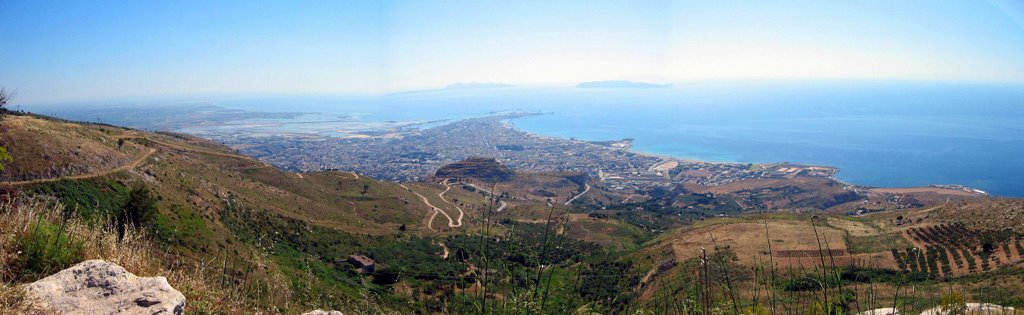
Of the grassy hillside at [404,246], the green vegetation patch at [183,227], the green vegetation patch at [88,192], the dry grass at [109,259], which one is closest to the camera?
the dry grass at [109,259]

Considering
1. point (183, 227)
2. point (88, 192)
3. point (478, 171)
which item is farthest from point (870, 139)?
point (88, 192)

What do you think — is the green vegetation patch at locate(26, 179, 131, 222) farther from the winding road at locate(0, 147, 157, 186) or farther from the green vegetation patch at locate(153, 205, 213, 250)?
the green vegetation patch at locate(153, 205, 213, 250)

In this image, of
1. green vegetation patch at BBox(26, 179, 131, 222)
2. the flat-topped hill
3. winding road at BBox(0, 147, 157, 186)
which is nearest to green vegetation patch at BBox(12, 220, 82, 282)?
green vegetation patch at BBox(26, 179, 131, 222)

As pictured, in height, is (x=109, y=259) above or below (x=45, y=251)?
below

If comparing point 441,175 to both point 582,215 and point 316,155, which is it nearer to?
point 582,215

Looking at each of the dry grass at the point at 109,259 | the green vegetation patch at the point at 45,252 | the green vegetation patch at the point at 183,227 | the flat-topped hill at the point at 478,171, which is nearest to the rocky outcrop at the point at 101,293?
the dry grass at the point at 109,259

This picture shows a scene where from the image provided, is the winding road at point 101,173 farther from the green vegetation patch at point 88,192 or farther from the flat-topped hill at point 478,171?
the flat-topped hill at point 478,171

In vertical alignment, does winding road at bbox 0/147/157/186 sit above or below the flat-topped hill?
above

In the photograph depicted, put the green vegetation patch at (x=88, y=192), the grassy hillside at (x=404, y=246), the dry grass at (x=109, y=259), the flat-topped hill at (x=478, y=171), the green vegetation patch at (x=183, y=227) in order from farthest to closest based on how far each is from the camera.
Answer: the flat-topped hill at (x=478, y=171)
the green vegetation patch at (x=88, y=192)
the green vegetation patch at (x=183, y=227)
the grassy hillside at (x=404, y=246)
the dry grass at (x=109, y=259)

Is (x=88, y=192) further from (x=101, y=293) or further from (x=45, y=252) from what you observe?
(x=101, y=293)
